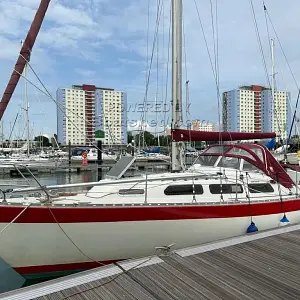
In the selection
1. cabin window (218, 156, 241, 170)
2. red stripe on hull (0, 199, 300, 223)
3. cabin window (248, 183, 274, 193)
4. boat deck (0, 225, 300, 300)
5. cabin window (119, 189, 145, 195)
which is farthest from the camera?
cabin window (218, 156, 241, 170)

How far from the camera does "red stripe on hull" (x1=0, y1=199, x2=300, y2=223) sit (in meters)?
5.87

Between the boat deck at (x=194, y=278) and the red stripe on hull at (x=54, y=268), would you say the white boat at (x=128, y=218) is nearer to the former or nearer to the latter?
the red stripe on hull at (x=54, y=268)

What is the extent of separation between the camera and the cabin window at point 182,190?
280 inches

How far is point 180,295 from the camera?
11.5 feet

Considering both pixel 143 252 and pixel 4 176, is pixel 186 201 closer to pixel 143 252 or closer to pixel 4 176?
pixel 143 252

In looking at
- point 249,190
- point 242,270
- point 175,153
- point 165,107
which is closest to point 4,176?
point 165,107

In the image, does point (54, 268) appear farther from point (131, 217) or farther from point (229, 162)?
point (229, 162)

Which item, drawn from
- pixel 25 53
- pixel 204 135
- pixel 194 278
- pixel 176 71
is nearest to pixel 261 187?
pixel 204 135

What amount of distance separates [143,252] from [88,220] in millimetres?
1291

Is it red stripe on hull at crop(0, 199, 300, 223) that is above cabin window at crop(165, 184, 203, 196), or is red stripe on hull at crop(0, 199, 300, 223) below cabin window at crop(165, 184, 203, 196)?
below

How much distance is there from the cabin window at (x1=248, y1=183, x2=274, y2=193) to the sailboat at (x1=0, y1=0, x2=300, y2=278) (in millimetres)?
12

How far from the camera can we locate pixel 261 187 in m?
7.86

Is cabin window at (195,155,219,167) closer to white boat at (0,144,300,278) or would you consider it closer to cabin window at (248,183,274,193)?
white boat at (0,144,300,278)

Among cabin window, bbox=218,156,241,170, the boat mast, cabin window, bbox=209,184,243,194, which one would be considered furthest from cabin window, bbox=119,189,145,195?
cabin window, bbox=218,156,241,170
